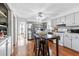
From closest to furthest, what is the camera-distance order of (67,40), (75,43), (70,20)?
(75,43)
(67,40)
(70,20)

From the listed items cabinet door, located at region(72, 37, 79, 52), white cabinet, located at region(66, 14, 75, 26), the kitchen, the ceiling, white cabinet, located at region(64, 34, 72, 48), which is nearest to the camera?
the kitchen

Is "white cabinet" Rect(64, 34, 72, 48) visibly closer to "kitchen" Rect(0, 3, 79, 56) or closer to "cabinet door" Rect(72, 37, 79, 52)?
"kitchen" Rect(0, 3, 79, 56)

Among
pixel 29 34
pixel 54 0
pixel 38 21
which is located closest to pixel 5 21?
pixel 54 0

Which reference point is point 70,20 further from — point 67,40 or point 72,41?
point 72,41

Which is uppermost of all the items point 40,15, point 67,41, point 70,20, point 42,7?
point 42,7

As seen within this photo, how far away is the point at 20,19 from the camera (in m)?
11.2

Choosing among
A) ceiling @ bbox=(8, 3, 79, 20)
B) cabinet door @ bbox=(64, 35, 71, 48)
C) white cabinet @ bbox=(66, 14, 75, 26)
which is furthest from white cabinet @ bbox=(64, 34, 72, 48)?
ceiling @ bbox=(8, 3, 79, 20)

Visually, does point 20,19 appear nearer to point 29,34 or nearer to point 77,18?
point 29,34

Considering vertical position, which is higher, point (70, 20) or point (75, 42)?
point (70, 20)

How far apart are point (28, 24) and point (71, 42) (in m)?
5.72

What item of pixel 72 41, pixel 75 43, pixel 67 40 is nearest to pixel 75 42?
pixel 75 43

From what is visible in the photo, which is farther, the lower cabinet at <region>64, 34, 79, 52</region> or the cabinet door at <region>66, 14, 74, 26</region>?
the cabinet door at <region>66, 14, 74, 26</region>

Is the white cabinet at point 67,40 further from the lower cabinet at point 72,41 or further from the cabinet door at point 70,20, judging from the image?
the cabinet door at point 70,20

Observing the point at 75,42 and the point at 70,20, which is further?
the point at 70,20
